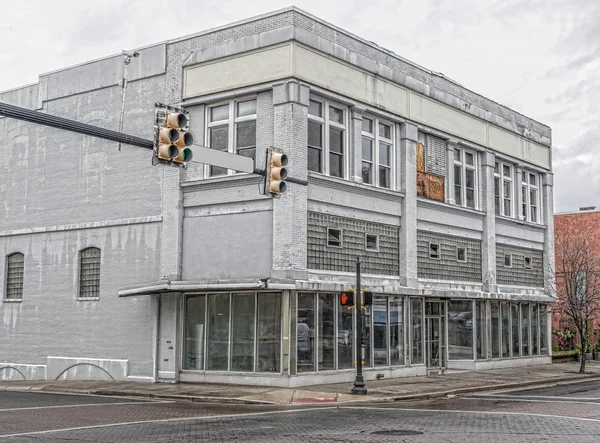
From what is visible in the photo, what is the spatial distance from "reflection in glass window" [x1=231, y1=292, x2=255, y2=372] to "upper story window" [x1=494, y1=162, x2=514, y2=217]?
15590mm

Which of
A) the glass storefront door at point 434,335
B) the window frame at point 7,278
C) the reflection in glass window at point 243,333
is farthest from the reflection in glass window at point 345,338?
the window frame at point 7,278

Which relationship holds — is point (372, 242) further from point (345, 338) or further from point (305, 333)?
point (305, 333)

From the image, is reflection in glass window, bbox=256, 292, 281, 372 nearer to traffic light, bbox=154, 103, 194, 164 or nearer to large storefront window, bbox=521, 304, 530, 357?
traffic light, bbox=154, 103, 194, 164

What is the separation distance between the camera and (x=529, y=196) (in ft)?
129

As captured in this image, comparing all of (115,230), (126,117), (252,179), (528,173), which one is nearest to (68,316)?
(115,230)

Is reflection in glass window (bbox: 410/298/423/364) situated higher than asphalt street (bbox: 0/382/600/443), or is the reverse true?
reflection in glass window (bbox: 410/298/423/364)

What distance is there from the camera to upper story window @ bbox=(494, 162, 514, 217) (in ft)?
120

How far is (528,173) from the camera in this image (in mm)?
39438

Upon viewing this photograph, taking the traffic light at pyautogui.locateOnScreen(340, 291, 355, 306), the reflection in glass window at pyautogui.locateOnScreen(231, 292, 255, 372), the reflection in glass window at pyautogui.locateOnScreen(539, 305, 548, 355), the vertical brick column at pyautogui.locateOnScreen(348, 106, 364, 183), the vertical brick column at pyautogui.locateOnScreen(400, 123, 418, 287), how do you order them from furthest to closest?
the reflection in glass window at pyautogui.locateOnScreen(539, 305, 548, 355), the vertical brick column at pyautogui.locateOnScreen(400, 123, 418, 287), the vertical brick column at pyautogui.locateOnScreen(348, 106, 364, 183), the reflection in glass window at pyautogui.locateOnScreen(231, 292, 255, 372), the traffic light at pyautogui.locateOnScreen(340, 291, 355, 306)

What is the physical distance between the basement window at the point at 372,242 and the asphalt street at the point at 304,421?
7090 mm

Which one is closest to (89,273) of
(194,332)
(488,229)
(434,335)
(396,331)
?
(194,332)

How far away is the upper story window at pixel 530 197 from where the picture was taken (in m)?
39.0

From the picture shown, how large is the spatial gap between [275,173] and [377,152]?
12499 mm

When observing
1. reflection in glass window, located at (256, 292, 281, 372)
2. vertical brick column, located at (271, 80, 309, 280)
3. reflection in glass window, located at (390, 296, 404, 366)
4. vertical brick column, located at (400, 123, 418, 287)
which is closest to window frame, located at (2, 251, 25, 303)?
reflection in glass window, located at (256, 292, 281, 372)
